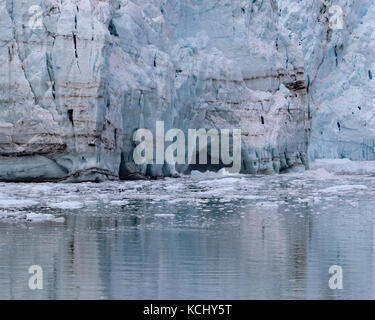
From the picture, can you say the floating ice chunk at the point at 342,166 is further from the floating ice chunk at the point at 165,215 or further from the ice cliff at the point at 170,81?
the floating ice chunk at the point at 165,215

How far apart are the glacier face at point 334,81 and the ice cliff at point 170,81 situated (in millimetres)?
45

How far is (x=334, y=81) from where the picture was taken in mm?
28188

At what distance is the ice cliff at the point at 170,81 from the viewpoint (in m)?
14.8

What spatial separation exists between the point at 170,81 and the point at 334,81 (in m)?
12.1

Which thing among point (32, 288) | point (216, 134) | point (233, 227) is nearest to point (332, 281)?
point (32, 288)

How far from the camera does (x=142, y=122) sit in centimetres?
1659

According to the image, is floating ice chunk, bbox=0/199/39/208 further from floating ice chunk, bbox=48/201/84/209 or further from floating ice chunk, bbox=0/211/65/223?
floating ice chunk, bbox=0/211/65/223

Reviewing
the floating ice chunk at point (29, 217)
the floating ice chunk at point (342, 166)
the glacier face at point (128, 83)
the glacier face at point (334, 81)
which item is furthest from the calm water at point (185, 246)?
the glacier face at point (334, 81)

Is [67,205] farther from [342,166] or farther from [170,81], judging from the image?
[342,166]

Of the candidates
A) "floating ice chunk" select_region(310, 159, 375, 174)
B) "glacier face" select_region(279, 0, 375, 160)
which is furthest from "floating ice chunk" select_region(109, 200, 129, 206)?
"glacier face" select_region(279, 0, 375, 160)

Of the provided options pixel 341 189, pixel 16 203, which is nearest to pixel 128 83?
pixel 341 189

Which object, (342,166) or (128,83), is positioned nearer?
(128,83)

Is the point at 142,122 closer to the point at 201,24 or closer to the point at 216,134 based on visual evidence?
the point at 216,134

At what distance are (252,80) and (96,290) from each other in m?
17.7
